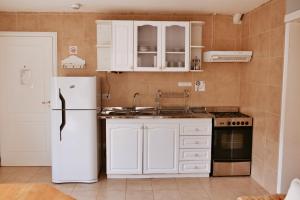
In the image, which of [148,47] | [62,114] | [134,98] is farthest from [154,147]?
[148,47]

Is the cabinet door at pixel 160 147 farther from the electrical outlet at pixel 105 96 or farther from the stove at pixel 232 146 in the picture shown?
the electrical outlet at pixel 105 96

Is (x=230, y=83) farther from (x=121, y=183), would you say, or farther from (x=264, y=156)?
(x=121, y=183)

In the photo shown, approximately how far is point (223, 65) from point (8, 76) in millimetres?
3336

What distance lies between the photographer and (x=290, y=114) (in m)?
3.21

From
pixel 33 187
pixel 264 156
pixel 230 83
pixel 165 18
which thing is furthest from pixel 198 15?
pixel 33 187

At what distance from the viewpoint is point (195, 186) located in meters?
3.88

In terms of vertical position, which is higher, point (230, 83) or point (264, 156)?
point (230, 83)

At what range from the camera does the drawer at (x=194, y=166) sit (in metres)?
4.11

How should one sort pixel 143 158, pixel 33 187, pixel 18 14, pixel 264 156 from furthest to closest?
pixel 18 14 → pixel 143 158 → pixel 264 156 → pixel 33 187

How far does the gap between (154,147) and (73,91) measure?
1.33 m

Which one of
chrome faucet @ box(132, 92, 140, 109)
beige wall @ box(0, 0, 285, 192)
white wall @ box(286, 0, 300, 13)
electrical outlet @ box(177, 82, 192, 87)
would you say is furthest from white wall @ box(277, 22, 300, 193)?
chrome faucet @ box(132, 92, 140, 109)

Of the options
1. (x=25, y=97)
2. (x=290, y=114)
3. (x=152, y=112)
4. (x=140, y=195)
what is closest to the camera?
(x=290, y=114)

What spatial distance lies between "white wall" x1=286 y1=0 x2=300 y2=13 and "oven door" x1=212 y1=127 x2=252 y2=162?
1.71 meters

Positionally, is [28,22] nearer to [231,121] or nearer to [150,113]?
[150,113]
